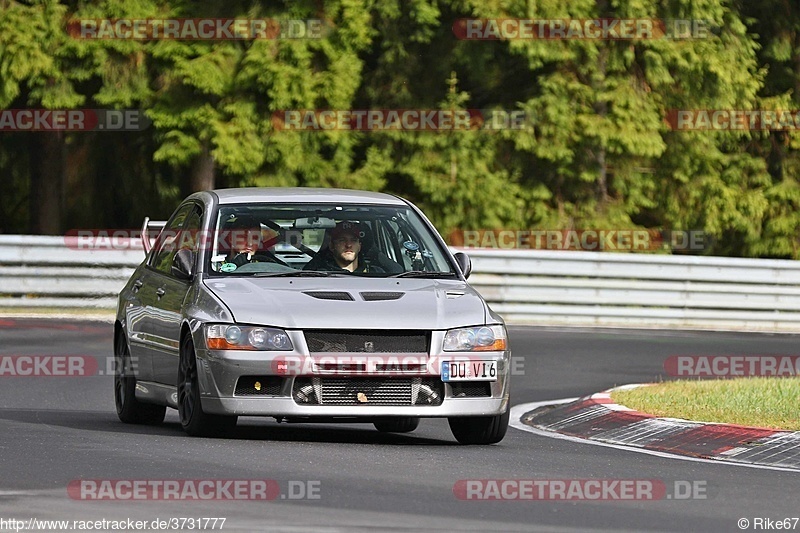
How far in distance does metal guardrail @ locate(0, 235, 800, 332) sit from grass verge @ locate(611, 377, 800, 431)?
9.17 m

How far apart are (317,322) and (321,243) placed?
4.74ft

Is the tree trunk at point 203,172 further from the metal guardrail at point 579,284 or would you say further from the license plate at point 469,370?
the license plate at point 469,370

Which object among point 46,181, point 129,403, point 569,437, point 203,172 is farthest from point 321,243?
point 46,181

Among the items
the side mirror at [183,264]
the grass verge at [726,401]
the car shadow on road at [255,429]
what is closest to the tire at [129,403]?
the car shadow on road at [255,429]

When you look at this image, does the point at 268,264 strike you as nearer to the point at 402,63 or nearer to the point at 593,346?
the point at 593,346

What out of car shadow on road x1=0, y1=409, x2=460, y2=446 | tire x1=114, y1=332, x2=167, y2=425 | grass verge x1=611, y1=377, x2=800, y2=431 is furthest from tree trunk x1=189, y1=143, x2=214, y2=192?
tire x1=114, y1=332, x2=167, y2=425

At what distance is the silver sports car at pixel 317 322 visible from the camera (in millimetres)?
11172

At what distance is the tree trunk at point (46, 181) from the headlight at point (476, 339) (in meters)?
24.4

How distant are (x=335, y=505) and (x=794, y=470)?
11.3ft

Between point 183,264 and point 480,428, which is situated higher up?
point 183,264

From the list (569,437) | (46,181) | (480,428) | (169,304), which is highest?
(169,304)

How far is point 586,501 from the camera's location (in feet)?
30.4

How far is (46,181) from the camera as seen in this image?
35.2 meters

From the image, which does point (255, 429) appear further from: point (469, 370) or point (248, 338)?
point (469, 370)
